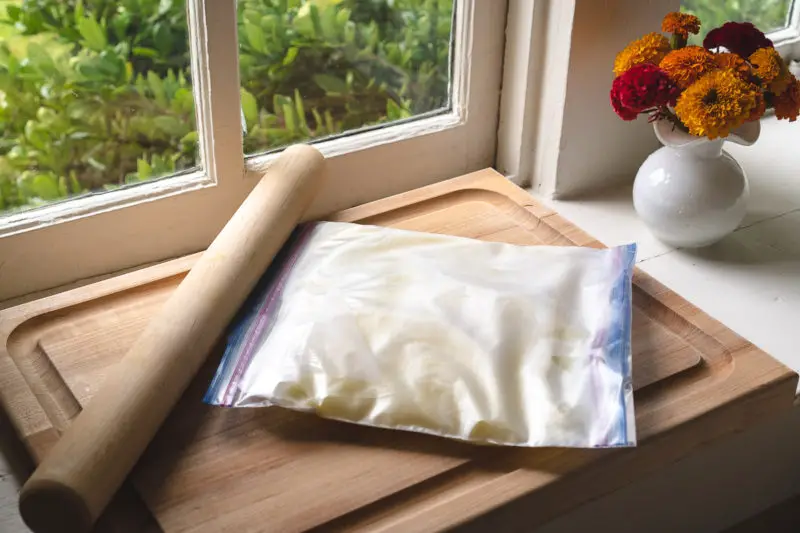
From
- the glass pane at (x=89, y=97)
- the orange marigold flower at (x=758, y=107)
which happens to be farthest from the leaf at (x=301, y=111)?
the orange marigold flower at (x=758, y=107)

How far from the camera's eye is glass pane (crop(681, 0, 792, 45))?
3.99 ft

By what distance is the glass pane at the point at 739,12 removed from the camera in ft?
3.99

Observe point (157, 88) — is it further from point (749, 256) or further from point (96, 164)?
point (749, 256)

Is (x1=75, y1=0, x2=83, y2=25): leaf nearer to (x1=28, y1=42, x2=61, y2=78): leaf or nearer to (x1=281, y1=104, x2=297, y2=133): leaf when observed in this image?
(x1=28, y1=42, x2=61, y2=78): leaf

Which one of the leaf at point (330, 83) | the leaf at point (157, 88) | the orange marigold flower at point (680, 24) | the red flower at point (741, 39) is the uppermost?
the orange marigold flower at point (680, 24)

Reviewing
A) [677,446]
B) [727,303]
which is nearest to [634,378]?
[677,446]

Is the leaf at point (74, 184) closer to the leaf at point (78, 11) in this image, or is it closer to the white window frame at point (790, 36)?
the leaf at point (78, 11)

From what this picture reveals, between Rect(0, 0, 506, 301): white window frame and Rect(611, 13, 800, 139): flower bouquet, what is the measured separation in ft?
0.60

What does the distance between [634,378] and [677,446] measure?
65 millimetres

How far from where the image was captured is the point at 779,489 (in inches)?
39.5

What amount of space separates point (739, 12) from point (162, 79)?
2.50 ft

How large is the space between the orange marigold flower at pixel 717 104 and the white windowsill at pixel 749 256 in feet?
0.56

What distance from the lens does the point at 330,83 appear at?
3.44 feet

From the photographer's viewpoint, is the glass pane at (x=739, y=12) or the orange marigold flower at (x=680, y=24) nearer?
the orange marigold flower at (x=680, y=24)
